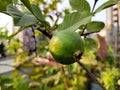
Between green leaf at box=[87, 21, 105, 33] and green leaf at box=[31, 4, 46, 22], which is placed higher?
green leaf at box=[31, 4, 46, 22]

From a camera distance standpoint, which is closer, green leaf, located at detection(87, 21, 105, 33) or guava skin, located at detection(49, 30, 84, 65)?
guava skin, located at detection(49, 30, 84, 65)

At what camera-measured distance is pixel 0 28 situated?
986mm

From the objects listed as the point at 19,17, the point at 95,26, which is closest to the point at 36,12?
the point at 19,17

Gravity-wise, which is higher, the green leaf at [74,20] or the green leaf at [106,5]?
the green leaf at [106,5]

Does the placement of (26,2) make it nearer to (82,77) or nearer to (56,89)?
(56,89)

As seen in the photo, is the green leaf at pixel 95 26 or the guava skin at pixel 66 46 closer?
the guava skin at pixel 66 46

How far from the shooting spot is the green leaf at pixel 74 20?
43 cm

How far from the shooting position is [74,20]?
43 cm

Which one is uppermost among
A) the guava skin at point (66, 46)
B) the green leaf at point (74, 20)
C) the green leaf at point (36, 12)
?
the green leaf at point (36, 12)

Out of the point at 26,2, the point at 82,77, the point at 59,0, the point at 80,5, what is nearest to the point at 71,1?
the point at 80,5

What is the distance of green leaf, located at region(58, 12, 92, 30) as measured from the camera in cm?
43

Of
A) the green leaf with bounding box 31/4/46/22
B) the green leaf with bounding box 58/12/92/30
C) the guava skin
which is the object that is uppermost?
the green leaf with bounding box 31/4/46/22

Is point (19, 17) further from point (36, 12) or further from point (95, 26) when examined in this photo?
point (95, 26)

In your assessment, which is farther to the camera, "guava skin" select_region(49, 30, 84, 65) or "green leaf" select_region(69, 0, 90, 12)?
"green leaf" select_region(69, 0, 90, 12)
